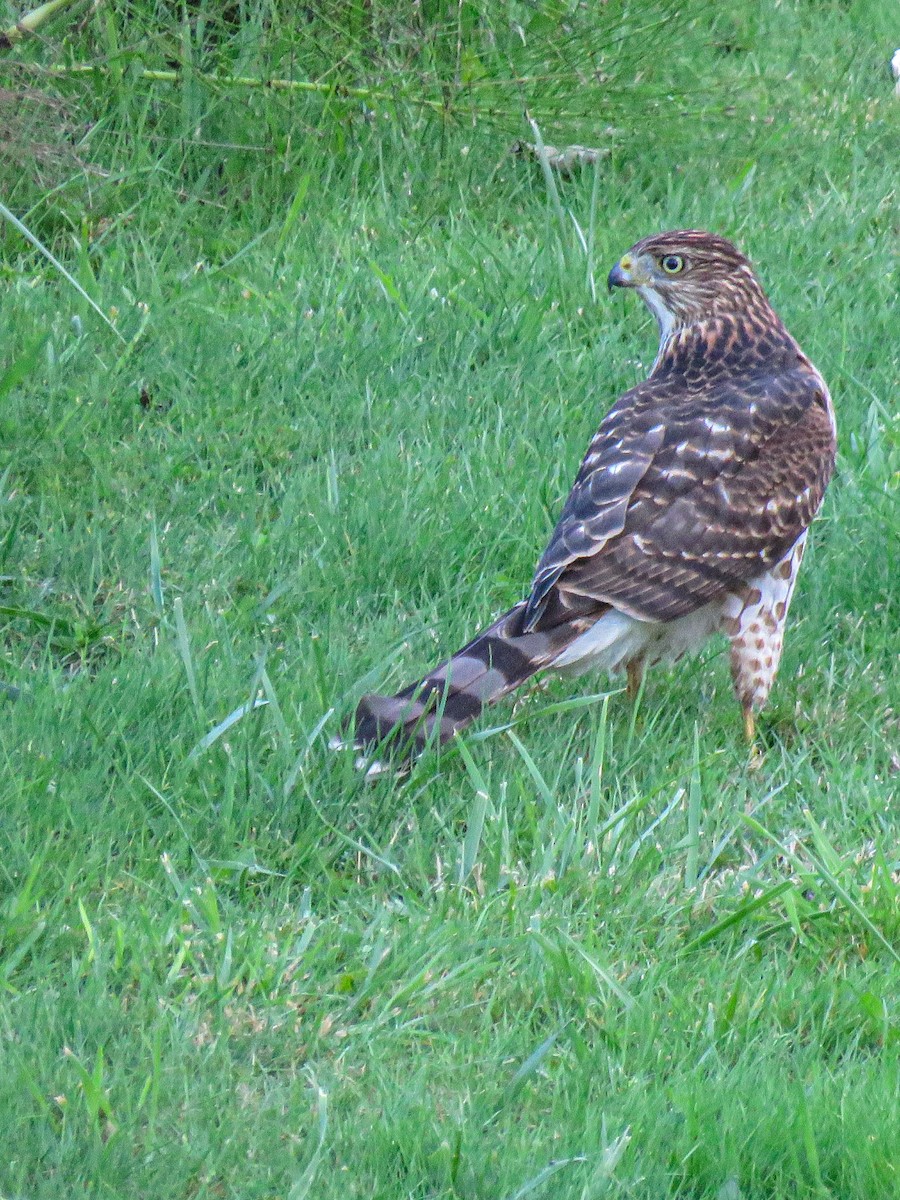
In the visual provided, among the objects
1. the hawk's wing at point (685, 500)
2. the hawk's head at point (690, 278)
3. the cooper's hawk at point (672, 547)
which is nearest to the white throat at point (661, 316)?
the hawk's head at point (690, 278)

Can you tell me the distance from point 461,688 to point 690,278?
1.76m

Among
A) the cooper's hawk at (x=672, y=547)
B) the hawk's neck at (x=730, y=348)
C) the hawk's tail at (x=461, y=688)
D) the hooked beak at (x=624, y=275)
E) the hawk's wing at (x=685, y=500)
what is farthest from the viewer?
the hooked beak at (x=624, y=275)

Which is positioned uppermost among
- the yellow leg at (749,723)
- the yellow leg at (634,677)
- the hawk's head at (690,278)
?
the hawk's head at (690,278)

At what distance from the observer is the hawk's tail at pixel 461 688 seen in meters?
3.95

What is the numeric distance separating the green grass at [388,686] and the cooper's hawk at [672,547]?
6.1 inches

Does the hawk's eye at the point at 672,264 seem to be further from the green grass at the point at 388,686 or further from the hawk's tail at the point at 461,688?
the hawk's tail at the point at 461,688

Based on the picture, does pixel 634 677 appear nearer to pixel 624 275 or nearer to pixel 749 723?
pixel 749 723

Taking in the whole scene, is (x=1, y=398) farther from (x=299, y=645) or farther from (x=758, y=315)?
(x=758, y=315)

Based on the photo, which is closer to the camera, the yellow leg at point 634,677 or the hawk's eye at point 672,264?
the yellow leg at point 634,677

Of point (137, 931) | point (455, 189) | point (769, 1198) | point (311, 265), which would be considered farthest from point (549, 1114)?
point (455, 189)

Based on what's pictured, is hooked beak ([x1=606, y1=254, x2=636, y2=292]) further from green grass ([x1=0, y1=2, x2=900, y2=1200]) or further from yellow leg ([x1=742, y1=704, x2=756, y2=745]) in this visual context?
yellow leg ([x1=742, y1=704, x2=756, y2=745])

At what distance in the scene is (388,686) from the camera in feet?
14.8

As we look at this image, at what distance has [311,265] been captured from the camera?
21.4 ft

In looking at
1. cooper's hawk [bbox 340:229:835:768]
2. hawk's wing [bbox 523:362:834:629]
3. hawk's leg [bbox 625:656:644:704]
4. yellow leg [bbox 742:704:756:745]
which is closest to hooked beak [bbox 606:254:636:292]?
cooper's hawk [bbox 340:229:835:768]
